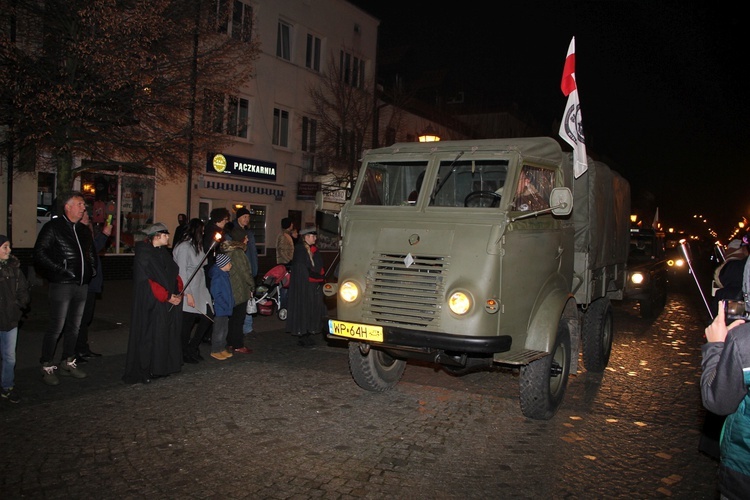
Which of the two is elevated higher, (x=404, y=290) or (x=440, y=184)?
(x=440, y=184)

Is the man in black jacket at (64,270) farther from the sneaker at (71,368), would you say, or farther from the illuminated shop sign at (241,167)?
the illuminated shop sign at (241,167)

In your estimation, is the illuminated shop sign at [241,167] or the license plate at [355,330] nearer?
the license plate at [355,330]

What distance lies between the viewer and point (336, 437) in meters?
5.25

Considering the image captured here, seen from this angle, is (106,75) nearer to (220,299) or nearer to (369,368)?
(220,299)

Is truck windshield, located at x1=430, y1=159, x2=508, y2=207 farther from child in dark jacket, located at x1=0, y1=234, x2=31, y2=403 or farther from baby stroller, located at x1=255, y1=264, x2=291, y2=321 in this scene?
baby stroller, located at x1=255, y1=264, x2=291, y2=321

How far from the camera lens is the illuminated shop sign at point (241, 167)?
1980cm

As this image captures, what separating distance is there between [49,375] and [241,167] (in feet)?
49.4

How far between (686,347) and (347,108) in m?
16.2

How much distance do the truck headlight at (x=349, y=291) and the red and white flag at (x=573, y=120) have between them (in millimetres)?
3215

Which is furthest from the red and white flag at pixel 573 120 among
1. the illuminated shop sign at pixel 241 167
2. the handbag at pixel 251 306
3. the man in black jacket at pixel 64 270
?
the illuminated shop sign at pixel 241 167

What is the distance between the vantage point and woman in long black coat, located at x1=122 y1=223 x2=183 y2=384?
6672 millimetres

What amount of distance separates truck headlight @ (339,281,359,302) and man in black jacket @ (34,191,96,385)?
10.3 feet

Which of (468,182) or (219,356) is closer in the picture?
(468,182)

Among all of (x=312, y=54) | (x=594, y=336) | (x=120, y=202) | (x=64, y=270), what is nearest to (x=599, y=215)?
(x=594, y=336)
